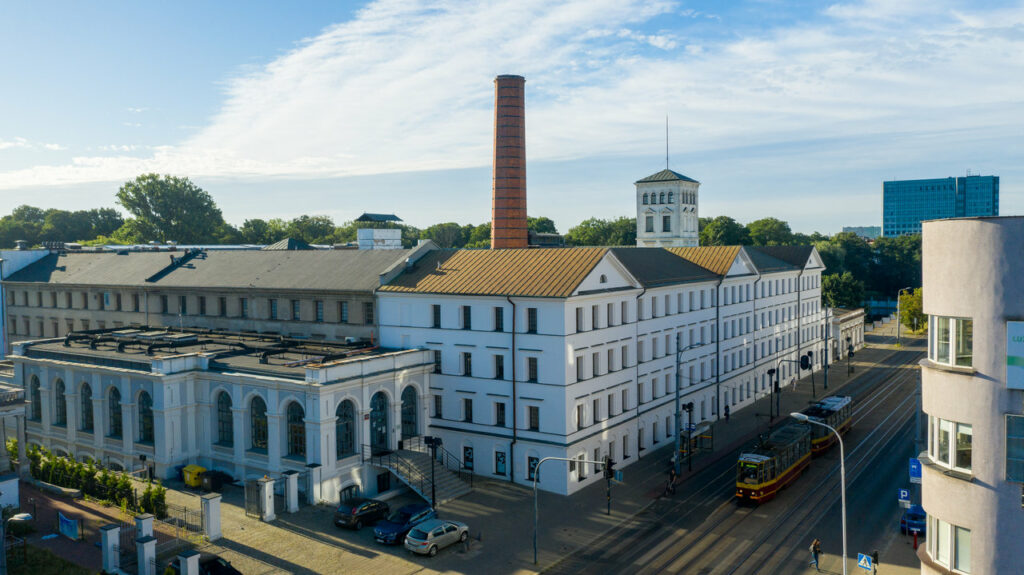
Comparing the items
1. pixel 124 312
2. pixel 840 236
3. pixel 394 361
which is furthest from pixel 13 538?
pixel 840 236

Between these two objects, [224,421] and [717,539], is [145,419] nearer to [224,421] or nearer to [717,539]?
[224,421]

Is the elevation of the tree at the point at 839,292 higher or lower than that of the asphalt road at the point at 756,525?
higher

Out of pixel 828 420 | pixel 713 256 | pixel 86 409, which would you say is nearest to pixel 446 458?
pixel 86 409

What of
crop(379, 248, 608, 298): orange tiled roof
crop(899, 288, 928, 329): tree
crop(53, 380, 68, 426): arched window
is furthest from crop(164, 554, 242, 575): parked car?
crop(899, 288, 928, 329): tree

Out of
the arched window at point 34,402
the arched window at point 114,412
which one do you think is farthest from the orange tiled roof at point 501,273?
the arched window at point 34,402

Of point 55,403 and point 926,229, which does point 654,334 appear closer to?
point 926,229

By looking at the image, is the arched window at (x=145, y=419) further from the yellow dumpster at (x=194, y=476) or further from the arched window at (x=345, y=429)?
the arched window at (x=345, y=429)
